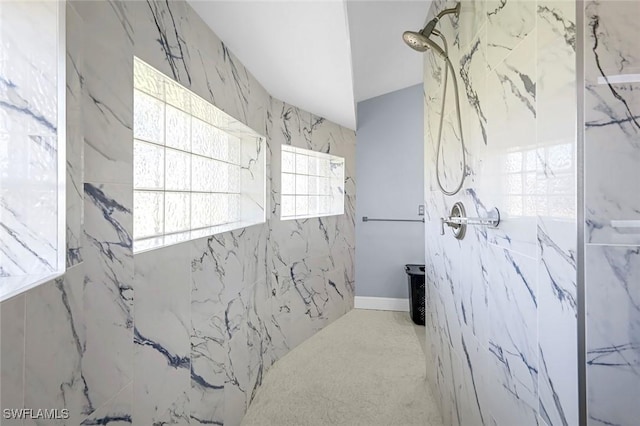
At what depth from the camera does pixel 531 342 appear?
92 cm

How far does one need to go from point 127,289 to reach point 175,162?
712 millimetres

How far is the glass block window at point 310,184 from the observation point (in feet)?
9.66

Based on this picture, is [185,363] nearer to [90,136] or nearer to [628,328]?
[90,136]

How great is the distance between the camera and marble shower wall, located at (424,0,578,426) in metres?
0.78

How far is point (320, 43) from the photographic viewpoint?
5.55 feet

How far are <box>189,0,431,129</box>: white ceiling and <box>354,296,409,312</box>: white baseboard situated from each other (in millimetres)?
2061

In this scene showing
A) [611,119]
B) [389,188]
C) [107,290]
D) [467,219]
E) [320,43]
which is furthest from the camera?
[389,188]

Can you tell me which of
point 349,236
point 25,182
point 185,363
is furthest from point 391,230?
point 25,182

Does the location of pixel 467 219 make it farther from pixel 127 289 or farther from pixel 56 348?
pixel 56 348

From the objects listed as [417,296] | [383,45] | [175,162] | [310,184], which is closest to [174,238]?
[175,162]

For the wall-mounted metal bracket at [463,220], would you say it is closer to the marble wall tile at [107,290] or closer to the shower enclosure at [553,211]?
the shower enclosure at [553,211]

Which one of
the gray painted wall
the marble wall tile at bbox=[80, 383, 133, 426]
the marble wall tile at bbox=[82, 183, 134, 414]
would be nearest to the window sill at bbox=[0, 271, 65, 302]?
the marble wall tile at bbox=[82, 183, 134, 414]

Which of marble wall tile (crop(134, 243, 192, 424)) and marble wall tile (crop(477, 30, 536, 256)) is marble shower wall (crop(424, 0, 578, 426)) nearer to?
marble wall tile (crop(477, 30, 536, 256))
